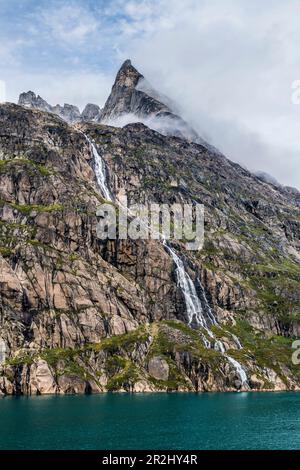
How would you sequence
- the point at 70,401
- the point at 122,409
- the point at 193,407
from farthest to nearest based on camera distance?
the point at 70,401, the point at 193,407, the point at 122,409

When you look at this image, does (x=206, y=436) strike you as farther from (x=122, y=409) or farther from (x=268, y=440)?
(x=122, y=409)

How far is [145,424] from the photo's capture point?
13238cm

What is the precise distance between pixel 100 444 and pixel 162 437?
16.1 meters

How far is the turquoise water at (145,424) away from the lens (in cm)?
10862

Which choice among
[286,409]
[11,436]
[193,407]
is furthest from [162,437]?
[286,409]

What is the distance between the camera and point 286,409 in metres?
176

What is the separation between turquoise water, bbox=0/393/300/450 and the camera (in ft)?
356

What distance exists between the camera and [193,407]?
172000 mm

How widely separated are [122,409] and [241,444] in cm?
5712
